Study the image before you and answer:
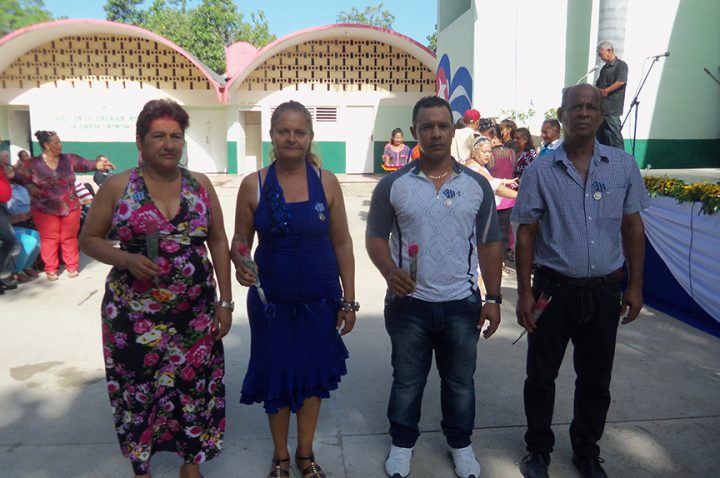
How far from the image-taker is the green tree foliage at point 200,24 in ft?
127

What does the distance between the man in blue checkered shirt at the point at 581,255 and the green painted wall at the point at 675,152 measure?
35.1 ft

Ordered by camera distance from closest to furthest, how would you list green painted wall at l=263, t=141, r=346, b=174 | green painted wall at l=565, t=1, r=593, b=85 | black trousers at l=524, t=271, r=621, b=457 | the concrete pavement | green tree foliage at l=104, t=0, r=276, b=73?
black trousers at l=524, t=271, r=621, b=457
the concrete pavement
green painted wall at l=565, t=1, r=593, b=85
green painted wall at l=263, t=141, r=346, b=174
green tree foliage at l=104, t=0, r=276, b=73

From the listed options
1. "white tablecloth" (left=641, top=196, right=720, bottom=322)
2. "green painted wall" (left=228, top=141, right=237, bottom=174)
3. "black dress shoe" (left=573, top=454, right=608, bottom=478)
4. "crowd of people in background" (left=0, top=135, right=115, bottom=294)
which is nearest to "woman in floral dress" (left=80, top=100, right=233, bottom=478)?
"black dress shoe" (left=573, top=454, right=608, bottom=478)

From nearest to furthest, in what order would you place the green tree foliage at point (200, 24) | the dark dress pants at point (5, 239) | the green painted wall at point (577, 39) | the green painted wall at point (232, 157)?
the dark dress pants at point (5, 239) → the green painted wall at point (577, 39) → the green painted wall at point (232, 157) → the green tree foliage at point (200, 24)

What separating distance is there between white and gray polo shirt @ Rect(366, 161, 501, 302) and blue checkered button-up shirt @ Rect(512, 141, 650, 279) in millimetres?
241

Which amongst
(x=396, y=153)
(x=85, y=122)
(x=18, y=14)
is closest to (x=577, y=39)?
(x=396, y=153)

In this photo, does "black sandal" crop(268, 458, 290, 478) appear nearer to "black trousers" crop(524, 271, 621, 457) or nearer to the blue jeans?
the blue jeans

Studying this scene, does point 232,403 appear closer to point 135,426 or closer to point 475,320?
point 135,426

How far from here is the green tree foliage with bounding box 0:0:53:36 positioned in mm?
28316

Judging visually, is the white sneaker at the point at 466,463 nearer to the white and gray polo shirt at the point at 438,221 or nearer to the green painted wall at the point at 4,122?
the white and gray polo shirt at the point at 438,221

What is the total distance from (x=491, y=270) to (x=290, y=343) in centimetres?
101

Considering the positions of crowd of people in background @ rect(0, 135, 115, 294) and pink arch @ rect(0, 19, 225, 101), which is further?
pink arch @ rect(0, 19, 225, 101)

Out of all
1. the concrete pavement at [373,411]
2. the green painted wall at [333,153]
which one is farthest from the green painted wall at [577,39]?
the green painted wall at [333,153]

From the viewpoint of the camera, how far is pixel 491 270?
281 centimetres
